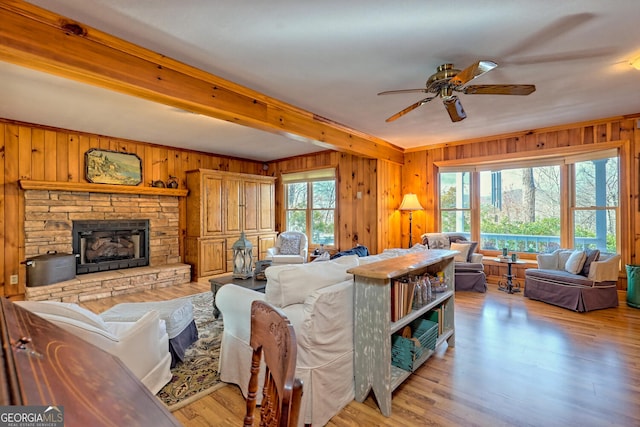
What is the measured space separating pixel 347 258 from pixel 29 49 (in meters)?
2.46

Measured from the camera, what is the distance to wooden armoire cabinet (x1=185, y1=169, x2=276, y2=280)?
5.56 metres

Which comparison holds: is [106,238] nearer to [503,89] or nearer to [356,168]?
[356,168]

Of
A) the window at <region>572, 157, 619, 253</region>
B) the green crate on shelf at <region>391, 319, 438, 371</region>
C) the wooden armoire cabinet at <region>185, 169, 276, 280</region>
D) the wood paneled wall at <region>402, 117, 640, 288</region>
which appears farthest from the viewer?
the wooden armoire cabinet at <region>185, 169, 276, 280</region>

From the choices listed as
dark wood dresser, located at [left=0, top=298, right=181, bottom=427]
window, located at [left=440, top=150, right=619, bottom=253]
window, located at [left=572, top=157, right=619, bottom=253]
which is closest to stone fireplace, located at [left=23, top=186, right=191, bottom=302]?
dark wood dresser, located at [left=0, top=298, right=181, bottom=427]

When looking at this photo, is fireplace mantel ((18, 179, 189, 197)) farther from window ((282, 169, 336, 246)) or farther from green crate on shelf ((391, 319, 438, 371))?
green crate on shelf ((391, 319, 438, 371))

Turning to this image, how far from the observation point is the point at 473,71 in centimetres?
205

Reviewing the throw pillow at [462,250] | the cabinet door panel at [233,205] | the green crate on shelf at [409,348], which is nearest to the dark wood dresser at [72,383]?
the green crate on shelf at [409,348]

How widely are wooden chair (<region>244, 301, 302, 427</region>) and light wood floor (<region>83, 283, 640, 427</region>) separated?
1.16 m

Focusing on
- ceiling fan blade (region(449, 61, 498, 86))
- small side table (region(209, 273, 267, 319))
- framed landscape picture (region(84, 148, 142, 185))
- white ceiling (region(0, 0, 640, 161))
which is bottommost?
small side table (region(209, 273, 267, 319))

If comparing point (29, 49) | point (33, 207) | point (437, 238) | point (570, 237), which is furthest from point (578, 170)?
point (33, 207)

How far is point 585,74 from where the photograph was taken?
275 centimetres

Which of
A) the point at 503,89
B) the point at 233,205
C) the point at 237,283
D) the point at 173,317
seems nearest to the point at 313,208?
the point at 233,205

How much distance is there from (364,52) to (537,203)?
429cm

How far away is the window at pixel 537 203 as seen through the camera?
169 inches
